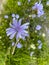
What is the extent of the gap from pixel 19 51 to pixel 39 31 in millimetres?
129

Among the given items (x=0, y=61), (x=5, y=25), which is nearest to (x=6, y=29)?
(x=5, y=25)

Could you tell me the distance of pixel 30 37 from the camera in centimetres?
82

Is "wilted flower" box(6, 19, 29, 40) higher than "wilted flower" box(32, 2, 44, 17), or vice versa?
"wilted flower" box(32, 2, 44, 17)

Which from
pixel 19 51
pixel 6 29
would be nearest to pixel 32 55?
pixel 19 51

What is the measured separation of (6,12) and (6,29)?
3.7 inches

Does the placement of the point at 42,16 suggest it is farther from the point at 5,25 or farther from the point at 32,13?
the point at 5,25

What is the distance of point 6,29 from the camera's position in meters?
0.79

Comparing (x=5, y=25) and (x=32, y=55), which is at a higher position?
(x=5, y=25)

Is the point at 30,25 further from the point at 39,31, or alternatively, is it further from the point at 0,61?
the point at 0,61

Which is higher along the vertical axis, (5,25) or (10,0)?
(10,0)

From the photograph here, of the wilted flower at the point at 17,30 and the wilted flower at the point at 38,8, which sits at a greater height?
the wilted flower at the point at 38,8

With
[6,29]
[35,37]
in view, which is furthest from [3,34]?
[35,37]

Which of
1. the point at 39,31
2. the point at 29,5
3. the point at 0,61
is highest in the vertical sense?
the point at 29,5

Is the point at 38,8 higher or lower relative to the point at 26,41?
higher
